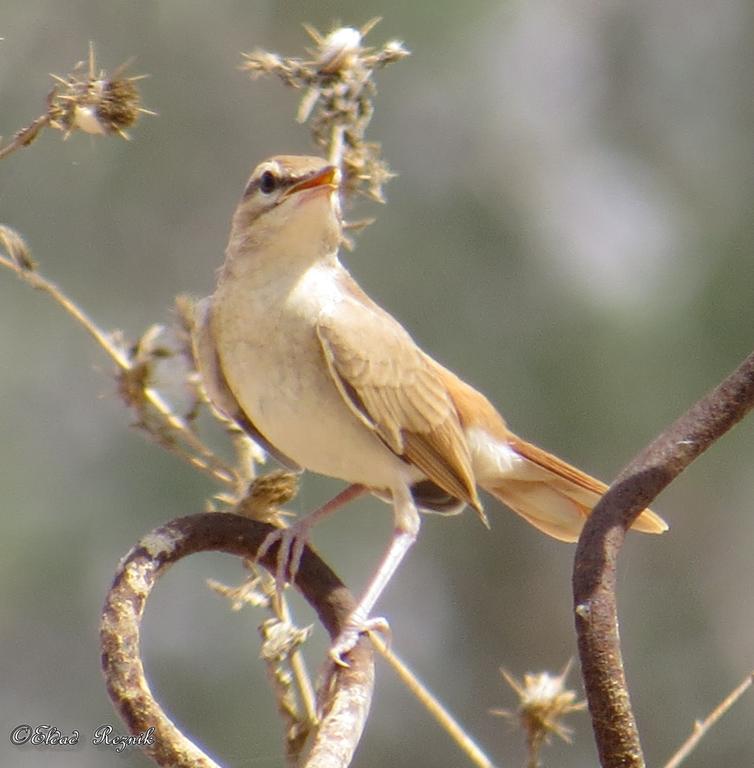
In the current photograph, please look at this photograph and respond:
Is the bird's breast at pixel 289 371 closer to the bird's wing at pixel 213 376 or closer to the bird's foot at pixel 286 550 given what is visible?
the bird's wing at pixel 213 376

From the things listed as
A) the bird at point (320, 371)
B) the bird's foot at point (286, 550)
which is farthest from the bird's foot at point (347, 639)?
the bird at point (320, 371)

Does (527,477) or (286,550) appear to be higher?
(527,477)

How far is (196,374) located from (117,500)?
4092 millimetres

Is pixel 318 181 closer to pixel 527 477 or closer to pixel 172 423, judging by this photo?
pixel 172 423

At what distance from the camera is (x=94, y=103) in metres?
2.68

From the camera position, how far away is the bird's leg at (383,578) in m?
2.57

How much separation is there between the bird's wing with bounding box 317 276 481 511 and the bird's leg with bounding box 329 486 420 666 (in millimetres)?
100

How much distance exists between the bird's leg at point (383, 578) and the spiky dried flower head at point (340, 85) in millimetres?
881

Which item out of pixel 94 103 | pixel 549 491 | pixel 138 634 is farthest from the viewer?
pixel 549 491

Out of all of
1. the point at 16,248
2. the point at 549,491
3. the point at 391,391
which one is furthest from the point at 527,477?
the point at 16,248

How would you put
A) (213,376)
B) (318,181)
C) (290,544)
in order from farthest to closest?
(213,376)
(318,181)
(290,544)

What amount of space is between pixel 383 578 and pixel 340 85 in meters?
1.16

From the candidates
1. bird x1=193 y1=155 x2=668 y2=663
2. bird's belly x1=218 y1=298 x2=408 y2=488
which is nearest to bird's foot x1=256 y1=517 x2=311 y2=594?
bird x1=193 y1=155 x2=668 y2=663

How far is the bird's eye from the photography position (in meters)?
3.74
